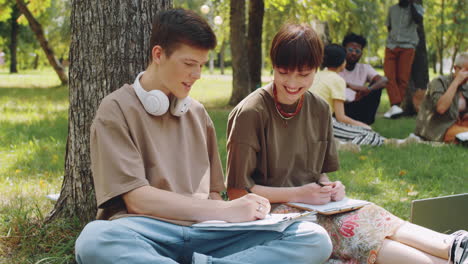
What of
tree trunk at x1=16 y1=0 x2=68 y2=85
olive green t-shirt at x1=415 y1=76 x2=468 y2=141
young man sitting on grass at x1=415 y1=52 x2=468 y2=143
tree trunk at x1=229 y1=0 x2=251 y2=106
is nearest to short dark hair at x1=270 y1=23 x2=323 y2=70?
young man sitting on grass at x1=415 y1=52 x2=468 y2=143

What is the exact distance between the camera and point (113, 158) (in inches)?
94.2

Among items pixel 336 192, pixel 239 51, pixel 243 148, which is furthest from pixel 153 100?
pixel 239 51

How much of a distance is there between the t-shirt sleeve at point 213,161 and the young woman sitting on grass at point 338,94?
333cm

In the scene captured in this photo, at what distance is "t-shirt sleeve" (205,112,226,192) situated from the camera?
9.55 feet

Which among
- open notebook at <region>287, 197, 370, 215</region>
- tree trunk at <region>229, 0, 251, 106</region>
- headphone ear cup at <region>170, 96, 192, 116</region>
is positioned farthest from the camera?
tree trunk at <region>229, 0, 251, 106</region>

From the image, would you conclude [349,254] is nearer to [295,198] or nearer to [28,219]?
[295,198]

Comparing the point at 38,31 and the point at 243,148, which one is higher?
the point at 38,31

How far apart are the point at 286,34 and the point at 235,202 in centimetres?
99

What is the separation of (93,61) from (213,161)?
99cm

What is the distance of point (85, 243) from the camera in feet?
7.32

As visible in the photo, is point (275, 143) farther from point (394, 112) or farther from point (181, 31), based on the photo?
point (394, 112)

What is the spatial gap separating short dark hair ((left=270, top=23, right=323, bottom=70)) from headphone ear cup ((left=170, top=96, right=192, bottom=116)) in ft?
1.97

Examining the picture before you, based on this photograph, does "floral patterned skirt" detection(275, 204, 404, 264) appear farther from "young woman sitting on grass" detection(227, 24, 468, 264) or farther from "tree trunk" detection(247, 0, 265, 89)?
"tree trunk" detection(247, 0, 265, 89)

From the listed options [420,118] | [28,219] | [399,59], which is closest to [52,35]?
[399,59]
